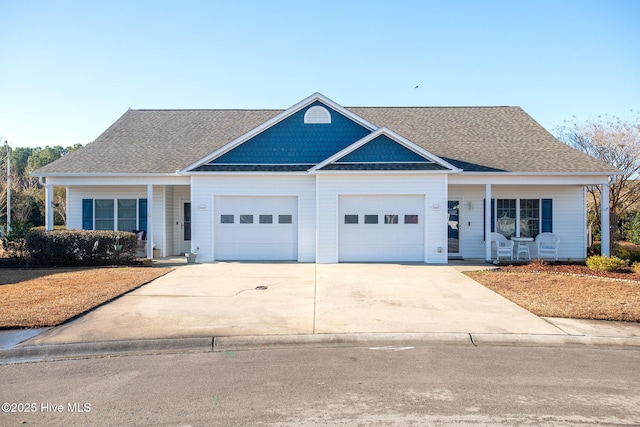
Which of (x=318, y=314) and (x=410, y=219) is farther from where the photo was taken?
(x=410, y=219)

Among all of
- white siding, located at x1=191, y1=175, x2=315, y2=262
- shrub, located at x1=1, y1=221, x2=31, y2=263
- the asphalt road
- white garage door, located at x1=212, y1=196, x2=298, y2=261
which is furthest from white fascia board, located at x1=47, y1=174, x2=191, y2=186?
the asphalt road

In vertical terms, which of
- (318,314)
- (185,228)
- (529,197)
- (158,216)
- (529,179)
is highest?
(529,179)

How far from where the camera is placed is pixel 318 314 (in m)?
8.45

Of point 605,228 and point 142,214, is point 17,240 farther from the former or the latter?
point 605,228

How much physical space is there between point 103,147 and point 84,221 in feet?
9.98

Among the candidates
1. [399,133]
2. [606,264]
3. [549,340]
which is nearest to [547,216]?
[606,264]

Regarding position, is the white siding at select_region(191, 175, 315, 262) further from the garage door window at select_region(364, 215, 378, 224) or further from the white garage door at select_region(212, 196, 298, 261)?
the garage door window at select_region(364, 215, 378, 224)

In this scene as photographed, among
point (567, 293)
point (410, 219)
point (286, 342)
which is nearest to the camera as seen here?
point (286, 342)

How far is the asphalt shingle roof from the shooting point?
654 inches

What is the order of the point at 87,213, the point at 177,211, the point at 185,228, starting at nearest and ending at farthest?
the point at 87,213, the point at 177,211, the point at 185,228

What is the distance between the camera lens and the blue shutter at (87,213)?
1784cm

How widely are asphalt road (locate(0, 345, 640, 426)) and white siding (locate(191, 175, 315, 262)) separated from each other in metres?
9.52

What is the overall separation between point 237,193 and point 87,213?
251 inches

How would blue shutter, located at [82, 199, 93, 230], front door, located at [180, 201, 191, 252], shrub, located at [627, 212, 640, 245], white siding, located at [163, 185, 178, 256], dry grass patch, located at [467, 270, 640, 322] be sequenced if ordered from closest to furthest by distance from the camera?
dry grass patch, located at [467, 270, 640, 322]
white siding, located at [163, 185, 178, 256]
blue shutter, located at [82, 199, 93, 230]
front door, located at [180, 201, 191, 252]
shrub, located at [627, 212, 640, 245]
